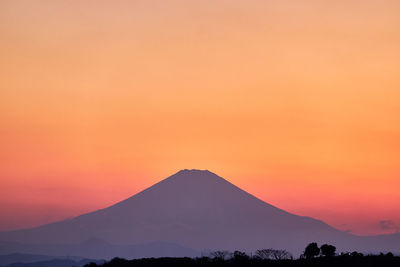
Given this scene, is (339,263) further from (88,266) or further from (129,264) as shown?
(88,266)

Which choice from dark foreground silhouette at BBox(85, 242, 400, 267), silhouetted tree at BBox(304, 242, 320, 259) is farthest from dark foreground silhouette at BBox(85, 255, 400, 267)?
silhouetted tree at BBox(304, 242, 320, 259)

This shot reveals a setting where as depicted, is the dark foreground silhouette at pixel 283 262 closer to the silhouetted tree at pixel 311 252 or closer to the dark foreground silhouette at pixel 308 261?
the dark foreground silhouette at pixel 308 261

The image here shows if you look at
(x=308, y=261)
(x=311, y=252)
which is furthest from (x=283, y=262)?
(x=311, y=252)

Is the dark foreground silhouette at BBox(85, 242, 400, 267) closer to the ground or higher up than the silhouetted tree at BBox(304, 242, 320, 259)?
closer to the ground

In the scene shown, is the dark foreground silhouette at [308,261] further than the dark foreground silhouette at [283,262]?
Yes

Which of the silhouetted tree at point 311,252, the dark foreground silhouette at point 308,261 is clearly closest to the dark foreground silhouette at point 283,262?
the dark foreground silhouette at point 308,261

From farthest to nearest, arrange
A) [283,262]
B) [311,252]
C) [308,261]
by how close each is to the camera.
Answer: [311,252] < [283,262] < [308,261]

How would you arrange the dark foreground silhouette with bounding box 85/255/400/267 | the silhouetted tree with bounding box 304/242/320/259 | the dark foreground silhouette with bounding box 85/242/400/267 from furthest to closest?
the silhouetted tree with bounding box 304/242/320/259 → the dark foreground silhouette with bounding box 85/242/400/267 → the dark foreground silhouette with bounding box 85/255/400/267

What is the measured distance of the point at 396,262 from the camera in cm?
8544

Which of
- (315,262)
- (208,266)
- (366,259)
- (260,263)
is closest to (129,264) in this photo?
(208,266)

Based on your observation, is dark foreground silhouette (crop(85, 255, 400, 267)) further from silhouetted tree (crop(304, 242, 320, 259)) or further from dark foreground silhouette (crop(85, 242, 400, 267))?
silhouetted tree (crop(304, 242, 320, 259))

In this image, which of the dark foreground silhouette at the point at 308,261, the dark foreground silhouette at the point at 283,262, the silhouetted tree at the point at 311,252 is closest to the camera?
the dark foreground silhouette at the point at 283,262

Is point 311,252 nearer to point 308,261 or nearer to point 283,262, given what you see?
point 308,261

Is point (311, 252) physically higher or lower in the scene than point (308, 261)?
higher
